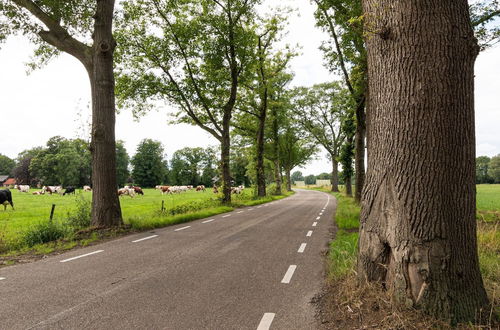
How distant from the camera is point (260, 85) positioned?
81.3 ft

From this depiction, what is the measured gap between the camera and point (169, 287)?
424cm

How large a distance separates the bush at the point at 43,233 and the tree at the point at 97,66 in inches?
39.3

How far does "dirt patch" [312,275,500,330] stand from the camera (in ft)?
8.98

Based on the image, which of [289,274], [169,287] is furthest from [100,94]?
[289,274]

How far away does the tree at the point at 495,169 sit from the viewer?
263 ft

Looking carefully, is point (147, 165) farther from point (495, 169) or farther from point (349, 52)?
point (495, 169)

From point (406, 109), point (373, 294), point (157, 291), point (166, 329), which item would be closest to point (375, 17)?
point (406, 109)

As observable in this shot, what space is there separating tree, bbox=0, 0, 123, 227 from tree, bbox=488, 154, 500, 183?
340ft

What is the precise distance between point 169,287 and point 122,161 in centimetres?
8548

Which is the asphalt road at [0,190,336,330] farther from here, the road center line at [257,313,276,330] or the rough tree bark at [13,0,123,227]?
the rough tree bark at [13,0,123,227]

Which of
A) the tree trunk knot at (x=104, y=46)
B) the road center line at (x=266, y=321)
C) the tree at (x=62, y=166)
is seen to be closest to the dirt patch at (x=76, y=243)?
the road center line at (x=266, y=321)

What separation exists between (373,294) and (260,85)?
23.2m

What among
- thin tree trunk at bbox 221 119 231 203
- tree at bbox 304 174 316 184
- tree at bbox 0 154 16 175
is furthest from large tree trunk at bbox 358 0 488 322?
tree at bbox 304 174 316 184

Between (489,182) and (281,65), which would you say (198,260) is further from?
(489,182)
